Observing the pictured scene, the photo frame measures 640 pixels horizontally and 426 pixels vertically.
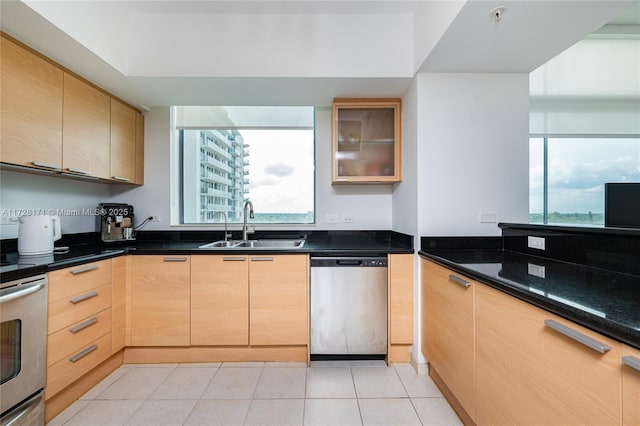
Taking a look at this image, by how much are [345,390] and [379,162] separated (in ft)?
5.84

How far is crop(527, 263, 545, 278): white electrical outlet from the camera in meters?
1.14

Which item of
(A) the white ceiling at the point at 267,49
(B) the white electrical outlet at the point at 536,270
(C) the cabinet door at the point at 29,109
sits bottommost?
(B) the white electrical outlet at the point at 536,270

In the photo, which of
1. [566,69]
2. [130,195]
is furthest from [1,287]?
[566,69]

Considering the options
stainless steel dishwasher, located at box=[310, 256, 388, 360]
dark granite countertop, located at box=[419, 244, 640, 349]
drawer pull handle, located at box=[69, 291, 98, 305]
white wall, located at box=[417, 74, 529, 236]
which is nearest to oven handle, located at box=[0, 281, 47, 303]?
drawer pull handle, located at box=[69, 291, 98, 305]

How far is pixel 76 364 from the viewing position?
1602mm

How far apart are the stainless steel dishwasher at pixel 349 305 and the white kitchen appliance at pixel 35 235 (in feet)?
5.68

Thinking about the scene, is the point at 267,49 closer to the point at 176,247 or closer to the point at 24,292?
the point at 176,247

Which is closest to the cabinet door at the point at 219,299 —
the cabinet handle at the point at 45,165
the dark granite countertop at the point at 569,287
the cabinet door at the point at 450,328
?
the cabinet handle at the point at 45,165

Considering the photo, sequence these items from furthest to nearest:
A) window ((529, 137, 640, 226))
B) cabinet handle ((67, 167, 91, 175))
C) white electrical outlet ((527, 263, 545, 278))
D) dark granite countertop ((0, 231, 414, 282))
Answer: window ((529, 137, 640, 226)) → cabinet handle ((67, 167, 91, 175)) → dark granite countertop ((0, 231, 414, 282)) → white electrical outlet ((527, 263, 545, 278))

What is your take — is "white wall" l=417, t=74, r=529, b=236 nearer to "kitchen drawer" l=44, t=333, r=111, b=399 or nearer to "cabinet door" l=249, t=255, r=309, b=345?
"cabinet door" l=249, t=255, r=309, b=345

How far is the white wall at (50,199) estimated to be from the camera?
1.77 meters

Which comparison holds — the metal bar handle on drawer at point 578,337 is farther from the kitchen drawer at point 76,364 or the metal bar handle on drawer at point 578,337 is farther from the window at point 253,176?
the kitchen drawer at point 76,364

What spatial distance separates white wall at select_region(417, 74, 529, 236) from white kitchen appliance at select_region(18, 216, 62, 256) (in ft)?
8.20

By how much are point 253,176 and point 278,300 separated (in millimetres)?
1386
